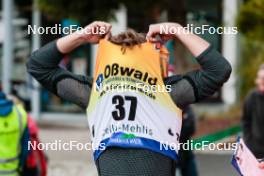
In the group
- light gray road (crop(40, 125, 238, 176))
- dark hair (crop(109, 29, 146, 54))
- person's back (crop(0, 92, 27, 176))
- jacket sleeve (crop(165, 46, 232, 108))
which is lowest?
light gray road (crop(40, 125, 238, 176))

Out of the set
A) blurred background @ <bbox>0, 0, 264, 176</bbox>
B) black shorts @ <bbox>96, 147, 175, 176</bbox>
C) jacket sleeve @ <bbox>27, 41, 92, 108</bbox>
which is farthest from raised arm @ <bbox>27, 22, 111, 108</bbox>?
blurred background @ <bbox>0, 0, 264, 176</bbox>

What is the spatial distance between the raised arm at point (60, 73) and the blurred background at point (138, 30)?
5.54 metres

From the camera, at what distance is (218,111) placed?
16.8 meters

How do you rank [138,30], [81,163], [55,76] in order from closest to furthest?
[55,76] → [81,163] → [138,30]

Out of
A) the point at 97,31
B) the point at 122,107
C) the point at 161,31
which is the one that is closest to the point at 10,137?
the point at 97,31

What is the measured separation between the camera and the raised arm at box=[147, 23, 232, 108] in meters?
4.47

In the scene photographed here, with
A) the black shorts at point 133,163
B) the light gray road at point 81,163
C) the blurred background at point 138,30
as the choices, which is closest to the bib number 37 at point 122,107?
the black shorts at point 133,163

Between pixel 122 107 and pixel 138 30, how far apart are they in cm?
994

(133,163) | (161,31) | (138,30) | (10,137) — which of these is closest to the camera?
(133,163)

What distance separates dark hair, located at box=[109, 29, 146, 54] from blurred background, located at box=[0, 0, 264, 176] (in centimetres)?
569

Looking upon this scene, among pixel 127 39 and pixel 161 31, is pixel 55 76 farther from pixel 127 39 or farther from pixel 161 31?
pixel 161 31

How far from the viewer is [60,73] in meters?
4.82

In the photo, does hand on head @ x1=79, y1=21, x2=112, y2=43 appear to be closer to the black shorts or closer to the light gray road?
the black shorts

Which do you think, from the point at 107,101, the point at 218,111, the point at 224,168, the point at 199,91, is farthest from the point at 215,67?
the point at 218,111
